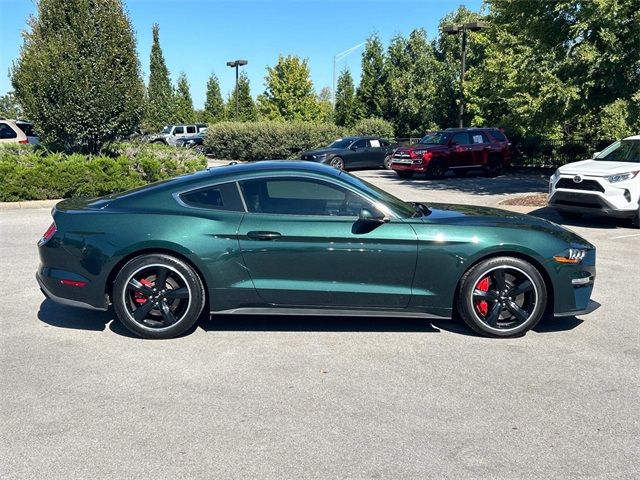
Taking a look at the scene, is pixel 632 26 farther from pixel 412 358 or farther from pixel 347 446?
pixel 347 446

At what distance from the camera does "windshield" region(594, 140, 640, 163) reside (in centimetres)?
1098

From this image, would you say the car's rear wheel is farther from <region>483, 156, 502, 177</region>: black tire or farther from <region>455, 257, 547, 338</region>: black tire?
<region>455, 257, 547, 338</region>: black tire

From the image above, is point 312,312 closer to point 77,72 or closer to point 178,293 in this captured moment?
point 178,293

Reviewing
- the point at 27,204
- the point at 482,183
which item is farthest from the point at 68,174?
the point at 482,183

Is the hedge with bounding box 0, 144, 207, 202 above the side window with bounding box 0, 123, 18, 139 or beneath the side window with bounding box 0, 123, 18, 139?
beneath

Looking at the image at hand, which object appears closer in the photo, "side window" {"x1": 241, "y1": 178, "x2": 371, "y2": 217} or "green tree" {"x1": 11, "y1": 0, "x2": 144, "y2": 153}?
"side window" {"x1": 241, "y1": 178, "x2": 371, "y2": 217}

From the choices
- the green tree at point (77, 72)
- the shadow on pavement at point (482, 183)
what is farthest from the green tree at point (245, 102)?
the green tree at point (77, 72)

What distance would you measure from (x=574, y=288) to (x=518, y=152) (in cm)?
2087

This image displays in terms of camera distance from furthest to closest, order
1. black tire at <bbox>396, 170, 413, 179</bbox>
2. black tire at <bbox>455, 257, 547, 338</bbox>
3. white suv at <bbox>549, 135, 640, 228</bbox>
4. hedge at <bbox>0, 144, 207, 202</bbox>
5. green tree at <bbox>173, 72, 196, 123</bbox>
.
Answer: green tree at <bbox>173, 72, 196, 123</bbox> < black tire at <bbox>396, 170, 413, 179</bbox> < hedge at <bbox>0, 144, 207, 202</bbox> < white suv at <bbox>549, 135, 640, 228</bbox> < black tire at <bbox>455, 257, 547, 338</bbox>

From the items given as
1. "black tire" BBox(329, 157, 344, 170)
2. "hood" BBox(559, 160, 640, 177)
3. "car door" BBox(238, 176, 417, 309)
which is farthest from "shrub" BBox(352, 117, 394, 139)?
"car door" BBox(238, 176, 417, 309)

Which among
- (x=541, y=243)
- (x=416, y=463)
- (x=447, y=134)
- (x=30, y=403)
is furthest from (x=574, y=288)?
(x=447, y=134)

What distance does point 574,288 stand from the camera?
5.01 metres

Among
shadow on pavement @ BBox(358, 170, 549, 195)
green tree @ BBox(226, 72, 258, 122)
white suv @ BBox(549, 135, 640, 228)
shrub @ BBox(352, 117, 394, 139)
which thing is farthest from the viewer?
green tree @ BBox(226, 72, 258, 122)

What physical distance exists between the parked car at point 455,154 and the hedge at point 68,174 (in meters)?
9.72
